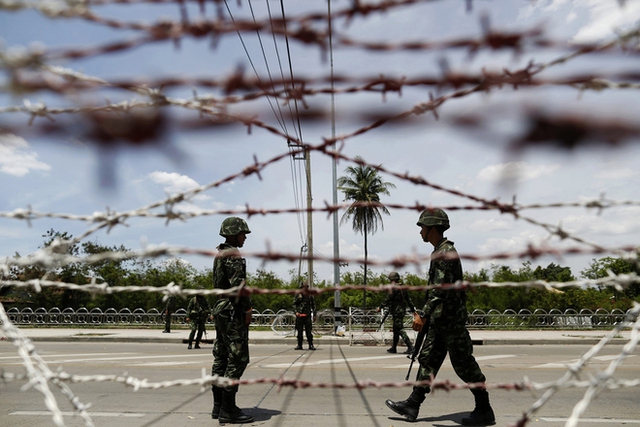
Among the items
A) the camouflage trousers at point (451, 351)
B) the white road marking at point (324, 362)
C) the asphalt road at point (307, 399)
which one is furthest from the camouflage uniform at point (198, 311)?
the camouflage trousers at point (451, 351)

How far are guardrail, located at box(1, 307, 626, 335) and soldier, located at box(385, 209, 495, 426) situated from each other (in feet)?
38.0

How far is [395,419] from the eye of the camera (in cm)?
453

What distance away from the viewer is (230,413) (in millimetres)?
4359

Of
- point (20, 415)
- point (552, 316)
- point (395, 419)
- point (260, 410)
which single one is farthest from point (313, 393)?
point (552, 316)

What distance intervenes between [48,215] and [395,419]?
3.72 meters

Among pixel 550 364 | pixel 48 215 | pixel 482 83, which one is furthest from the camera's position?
pixel 550 364

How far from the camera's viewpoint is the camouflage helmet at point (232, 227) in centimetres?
448

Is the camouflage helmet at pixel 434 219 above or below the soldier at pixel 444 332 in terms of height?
above

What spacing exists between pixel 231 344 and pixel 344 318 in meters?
15.4

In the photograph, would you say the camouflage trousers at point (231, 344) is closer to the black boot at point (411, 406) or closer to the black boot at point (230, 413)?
the black boot at point (230, 413)

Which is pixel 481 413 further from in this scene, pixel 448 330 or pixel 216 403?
pixel 216 403

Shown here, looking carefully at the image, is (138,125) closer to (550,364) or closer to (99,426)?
(99,426)

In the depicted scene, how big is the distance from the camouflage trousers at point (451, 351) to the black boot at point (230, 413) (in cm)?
161

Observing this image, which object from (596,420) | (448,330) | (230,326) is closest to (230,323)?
(230,326)
